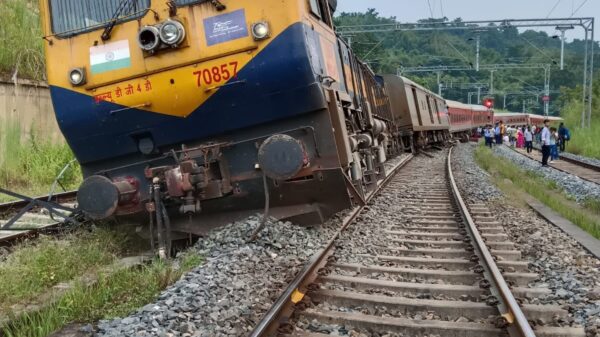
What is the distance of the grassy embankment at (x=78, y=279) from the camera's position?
12.9 ft

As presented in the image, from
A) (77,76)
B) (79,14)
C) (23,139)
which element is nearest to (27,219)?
(77,76)

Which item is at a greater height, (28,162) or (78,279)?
(28,162)

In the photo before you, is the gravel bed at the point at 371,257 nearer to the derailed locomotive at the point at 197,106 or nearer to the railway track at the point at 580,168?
the derailed locomotive at the point at 197,106

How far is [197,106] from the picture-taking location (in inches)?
211

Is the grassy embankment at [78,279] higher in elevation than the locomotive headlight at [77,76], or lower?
lower

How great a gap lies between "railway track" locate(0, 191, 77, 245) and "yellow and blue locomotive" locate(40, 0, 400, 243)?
1.52 metres

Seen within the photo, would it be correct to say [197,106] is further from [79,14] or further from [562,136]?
[562,136]

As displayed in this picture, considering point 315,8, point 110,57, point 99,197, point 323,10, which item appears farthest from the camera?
point 323,10

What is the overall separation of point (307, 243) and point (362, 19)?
53.3 metres

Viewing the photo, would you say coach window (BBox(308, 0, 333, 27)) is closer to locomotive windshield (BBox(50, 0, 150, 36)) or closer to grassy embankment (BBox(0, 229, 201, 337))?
locomotive windshield (BBox(50, 0, 150, 36))

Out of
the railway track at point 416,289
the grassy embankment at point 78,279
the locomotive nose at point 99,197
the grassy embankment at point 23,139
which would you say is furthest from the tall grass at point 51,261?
the grassy embankment at point 23,139

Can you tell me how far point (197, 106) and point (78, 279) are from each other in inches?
74.2

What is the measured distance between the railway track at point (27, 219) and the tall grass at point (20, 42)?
522cm

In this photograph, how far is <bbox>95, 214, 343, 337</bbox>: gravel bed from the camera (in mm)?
3637
